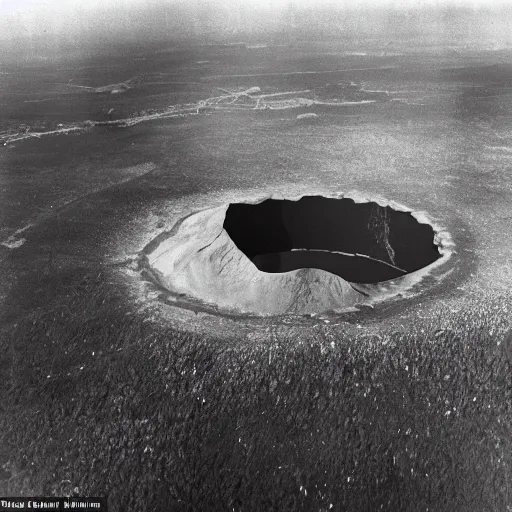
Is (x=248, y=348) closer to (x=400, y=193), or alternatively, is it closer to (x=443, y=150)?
(x=400, y=193)

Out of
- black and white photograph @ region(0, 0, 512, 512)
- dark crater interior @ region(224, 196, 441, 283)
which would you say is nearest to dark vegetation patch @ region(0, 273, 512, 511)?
black and white photograph @ region(0, 0, 512, 512)

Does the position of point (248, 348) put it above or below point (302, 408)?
above

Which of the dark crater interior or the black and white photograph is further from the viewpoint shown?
the dark crater interior

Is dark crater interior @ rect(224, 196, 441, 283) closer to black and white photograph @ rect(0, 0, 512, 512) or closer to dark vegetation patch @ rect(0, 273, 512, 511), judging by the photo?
black and white photograph @ rect(0, 0, 512, 512)

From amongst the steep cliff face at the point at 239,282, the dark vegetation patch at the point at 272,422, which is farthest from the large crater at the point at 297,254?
the dark vegetation patch at the point at 272,422

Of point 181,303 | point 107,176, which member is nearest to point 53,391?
point 181,303

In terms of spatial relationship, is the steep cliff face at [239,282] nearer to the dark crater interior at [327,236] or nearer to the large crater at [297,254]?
the large crater at [297,254]

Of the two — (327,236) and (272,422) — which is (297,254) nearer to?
(327,236)
